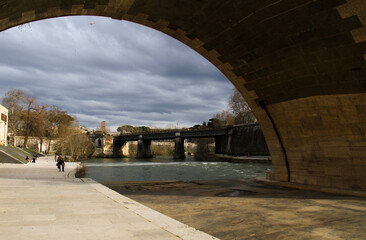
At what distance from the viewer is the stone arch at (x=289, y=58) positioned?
8.88 meters

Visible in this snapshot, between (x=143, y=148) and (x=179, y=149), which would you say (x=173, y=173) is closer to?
(x=179, y=149)

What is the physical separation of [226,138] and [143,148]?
1382 inches

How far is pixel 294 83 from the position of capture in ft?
39.5

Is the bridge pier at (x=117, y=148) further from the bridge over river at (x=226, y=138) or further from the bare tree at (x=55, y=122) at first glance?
the bare tree at (x=55, y=122)

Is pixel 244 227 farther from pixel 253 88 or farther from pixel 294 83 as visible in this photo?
pixel 253 88

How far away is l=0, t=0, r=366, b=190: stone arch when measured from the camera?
8.88 metres

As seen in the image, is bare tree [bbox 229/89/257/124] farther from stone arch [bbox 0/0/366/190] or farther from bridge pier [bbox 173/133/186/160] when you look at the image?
stone arch [bbox 0/0/366/190]

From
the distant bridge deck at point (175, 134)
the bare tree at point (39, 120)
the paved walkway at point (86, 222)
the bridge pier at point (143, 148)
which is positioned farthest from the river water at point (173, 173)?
the bridge pier at point (143, 148)

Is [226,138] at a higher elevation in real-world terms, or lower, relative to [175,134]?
lower

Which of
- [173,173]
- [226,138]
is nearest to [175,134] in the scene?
[226,138]

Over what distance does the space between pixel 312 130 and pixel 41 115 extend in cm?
7899

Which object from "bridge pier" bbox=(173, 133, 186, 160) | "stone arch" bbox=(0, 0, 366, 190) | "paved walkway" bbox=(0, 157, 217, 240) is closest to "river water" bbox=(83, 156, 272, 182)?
"stone arch" bbox=(0, 0, 366, 190)

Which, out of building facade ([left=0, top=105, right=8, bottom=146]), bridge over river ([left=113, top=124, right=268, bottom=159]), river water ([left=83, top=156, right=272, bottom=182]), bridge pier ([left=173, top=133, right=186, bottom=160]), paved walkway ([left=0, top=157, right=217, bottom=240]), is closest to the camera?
paved walkway ([left=0, top=157, right=217, bottom=240])

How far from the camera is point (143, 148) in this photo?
3794 inches
